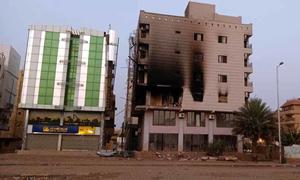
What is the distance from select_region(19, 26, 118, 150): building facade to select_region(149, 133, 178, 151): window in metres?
11.6

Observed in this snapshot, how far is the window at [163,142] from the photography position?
5712 cm

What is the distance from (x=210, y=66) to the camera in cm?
6084

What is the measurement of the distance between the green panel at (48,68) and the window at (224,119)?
32.7 m

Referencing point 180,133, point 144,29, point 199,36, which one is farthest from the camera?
point 199,36

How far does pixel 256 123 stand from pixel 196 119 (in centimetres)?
1313

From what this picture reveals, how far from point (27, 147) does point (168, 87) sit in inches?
1124

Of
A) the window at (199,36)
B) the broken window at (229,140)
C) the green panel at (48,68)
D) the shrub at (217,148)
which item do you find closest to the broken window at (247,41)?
the window at (199,36)

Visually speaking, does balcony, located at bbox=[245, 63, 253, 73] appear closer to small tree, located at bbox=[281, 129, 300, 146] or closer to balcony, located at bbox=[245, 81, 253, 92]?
balcony, located at bbox=[245, 81, 253, 92]

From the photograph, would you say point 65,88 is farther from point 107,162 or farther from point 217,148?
point 107,162

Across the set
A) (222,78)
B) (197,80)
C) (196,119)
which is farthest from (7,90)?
(222,78)

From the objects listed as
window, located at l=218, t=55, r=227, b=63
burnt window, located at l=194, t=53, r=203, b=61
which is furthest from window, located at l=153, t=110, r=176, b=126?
window, located at l=218, t=55, r=227, b=63

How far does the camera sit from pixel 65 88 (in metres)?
66.1

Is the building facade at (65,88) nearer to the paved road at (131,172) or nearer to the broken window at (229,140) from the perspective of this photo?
the broken window at (229,140)

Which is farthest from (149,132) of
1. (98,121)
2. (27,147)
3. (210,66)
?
(27,147)
